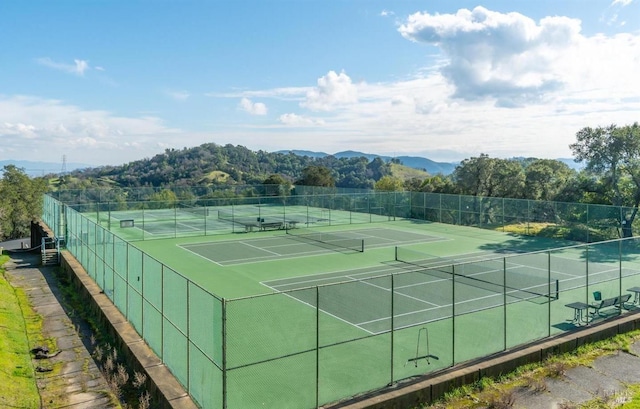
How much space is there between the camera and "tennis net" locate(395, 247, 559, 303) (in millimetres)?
13696

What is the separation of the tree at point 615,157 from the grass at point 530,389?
2990 cm

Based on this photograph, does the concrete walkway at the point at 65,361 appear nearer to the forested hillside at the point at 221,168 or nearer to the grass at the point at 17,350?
the grass at the point at 17,350

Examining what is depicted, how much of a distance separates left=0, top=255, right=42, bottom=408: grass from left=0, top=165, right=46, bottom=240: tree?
148 ft

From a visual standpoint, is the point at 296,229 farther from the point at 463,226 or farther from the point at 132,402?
the point at 132,402

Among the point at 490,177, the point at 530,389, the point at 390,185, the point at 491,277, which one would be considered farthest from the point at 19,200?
the point at 530,389

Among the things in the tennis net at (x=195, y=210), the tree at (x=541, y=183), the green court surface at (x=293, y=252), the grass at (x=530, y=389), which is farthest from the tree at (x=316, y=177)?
the grass at (x=530, y=389)

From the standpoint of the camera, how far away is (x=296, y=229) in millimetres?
39594

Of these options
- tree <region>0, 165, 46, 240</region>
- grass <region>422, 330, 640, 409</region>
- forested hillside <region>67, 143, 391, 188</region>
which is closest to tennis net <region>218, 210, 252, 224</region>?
tree <region>0, 165, 46, 240</region>

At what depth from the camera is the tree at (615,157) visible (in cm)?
3712

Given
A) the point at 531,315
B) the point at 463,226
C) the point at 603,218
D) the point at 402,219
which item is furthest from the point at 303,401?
the point at 402,219

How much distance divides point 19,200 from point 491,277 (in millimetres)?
58027

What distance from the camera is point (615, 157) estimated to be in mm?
38000

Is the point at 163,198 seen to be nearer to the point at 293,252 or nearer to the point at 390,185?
the point at 293,252

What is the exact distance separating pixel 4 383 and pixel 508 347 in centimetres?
1085
